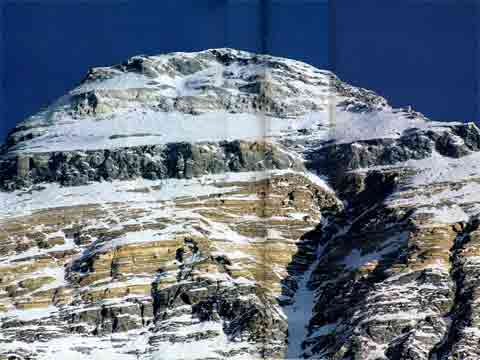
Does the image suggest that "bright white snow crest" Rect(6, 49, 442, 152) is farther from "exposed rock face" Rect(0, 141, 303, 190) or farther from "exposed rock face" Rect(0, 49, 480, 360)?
"exposed rock face" Rect(0, 141, 303, 190)

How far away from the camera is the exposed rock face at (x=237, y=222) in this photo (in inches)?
5098

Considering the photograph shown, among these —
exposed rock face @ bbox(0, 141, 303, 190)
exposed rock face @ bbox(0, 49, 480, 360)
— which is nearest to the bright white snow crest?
exposed rock face @ bbox(0, 49, 480, 360)

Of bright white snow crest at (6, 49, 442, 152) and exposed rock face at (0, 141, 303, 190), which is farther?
bright white snow crest at (6, 49, 442, 152)

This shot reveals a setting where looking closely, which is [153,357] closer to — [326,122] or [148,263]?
[148,263]

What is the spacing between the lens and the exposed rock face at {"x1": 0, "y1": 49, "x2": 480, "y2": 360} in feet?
425

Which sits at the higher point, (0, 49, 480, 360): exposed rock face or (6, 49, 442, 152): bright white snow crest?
(6, 49, 442, 152): bright white snow crest

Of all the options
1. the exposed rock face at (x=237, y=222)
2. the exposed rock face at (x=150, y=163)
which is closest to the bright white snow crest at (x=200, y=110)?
the exposed rock face at (x=237, y=222)

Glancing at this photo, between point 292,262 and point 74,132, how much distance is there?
3498cm

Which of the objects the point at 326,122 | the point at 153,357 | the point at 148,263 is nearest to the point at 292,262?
the point at 148,263

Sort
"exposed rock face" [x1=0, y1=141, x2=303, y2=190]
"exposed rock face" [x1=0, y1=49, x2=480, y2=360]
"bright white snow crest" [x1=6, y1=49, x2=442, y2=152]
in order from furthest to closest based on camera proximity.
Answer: "bright white snow crest" [x1=6, y1=49, x2=442, y2=152], "exposed rock face" [x1=0, y1=141, x2=303, y2=190], "exposed rock face" [x1=0, y1=49, x2=480, y2=360]

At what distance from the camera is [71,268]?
143 meters

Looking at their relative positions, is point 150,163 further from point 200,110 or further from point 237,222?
point 200,110

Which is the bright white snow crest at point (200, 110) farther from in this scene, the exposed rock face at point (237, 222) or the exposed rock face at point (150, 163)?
the exposed rock face at point (150, 163)

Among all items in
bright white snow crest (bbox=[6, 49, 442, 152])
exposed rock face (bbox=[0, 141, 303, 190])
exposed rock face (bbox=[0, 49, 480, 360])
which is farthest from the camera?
bright white snow crest (bbox=[6, 49, 442, 152])
